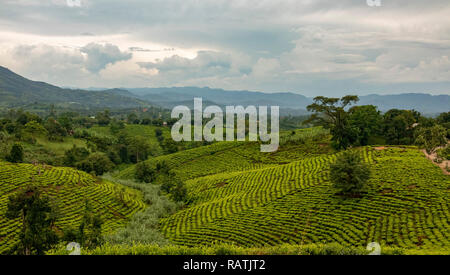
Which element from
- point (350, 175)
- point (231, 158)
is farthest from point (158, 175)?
point (350, 175)

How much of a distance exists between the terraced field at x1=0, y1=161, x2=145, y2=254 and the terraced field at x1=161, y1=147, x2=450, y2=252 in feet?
34.5

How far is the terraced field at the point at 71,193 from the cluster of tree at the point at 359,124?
44.2 metres

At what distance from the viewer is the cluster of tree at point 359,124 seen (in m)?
65.7

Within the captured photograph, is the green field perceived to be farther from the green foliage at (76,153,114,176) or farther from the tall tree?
the green foliage at (76,153,114,176)

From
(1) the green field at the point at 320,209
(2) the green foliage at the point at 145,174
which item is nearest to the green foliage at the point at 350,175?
(1) the green field at the point at 320,209

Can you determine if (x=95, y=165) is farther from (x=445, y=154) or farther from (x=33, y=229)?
(x=445, y=154)

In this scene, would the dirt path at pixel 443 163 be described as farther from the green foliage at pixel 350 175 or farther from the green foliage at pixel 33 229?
the green foliage at pixel 33 229

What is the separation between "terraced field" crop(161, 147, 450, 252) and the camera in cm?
2692

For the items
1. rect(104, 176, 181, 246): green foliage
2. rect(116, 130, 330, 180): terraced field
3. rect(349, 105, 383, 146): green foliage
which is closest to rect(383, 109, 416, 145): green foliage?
rect(349, 105, 383, 146): green foliage

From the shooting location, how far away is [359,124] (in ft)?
240

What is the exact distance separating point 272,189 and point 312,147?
3681 centimetres

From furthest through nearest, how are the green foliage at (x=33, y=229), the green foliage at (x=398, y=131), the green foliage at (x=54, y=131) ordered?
the green foliage at (x=54, y=131), the green foliage at (x=398, y=131), the green foliage at (x=33, y=229)
